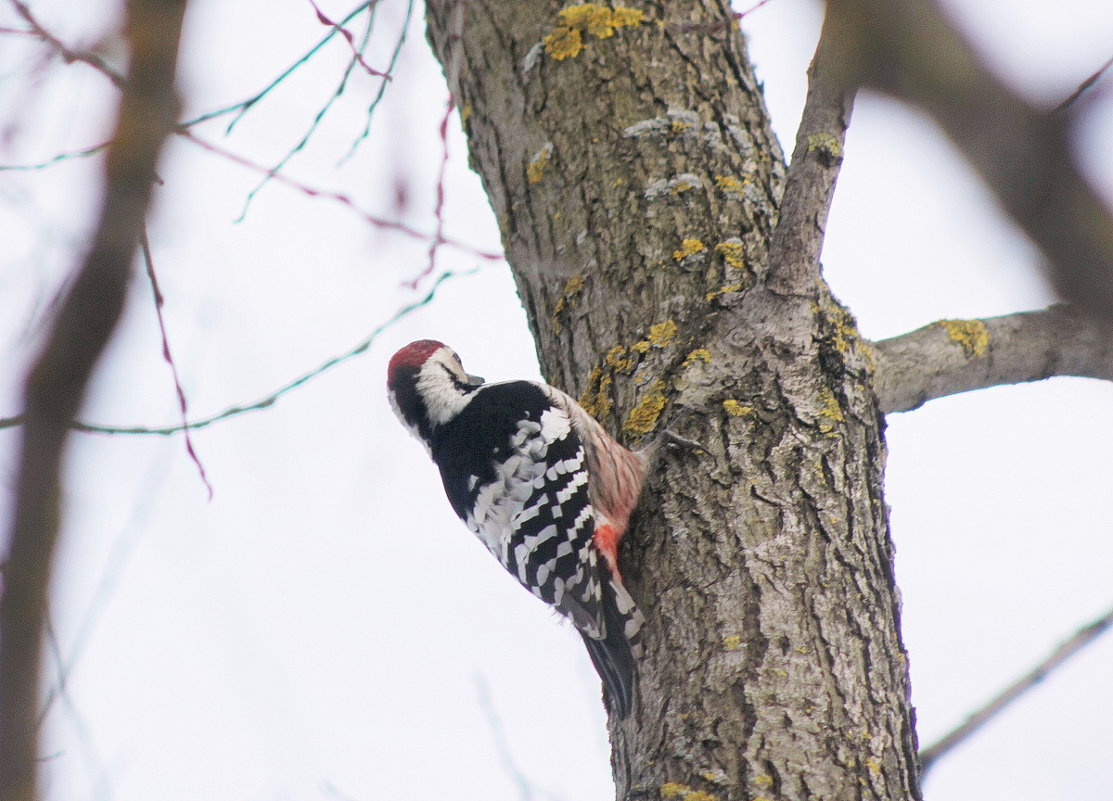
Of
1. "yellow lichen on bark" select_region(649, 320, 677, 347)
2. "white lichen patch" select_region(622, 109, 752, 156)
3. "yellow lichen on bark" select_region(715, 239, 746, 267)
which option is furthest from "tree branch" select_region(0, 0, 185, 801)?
"white lichen patch" select_region(622, 109, 752, 156)

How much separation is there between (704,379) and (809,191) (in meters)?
0.55

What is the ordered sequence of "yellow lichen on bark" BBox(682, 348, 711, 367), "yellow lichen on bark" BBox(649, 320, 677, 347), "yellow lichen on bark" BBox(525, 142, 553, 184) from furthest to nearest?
"yellow lichen on bark" BBox(525, 142, 553, 184), "yellow lichen on bark" BBox(649, 320, 677, 347), "yellow lichen on bark" BBox(682, 348, 711, 367)

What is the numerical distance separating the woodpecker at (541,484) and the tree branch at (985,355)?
0.82 metres

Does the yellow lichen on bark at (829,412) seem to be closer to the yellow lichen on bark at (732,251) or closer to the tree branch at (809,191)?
the tree branch at (809,191)

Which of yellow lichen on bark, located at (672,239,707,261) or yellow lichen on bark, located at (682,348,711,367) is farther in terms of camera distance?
yellow lichen on bark, located at (672,239,707,261)

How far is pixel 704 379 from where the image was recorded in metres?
2.79

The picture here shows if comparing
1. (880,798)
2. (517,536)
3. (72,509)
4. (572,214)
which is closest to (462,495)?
(517,536)

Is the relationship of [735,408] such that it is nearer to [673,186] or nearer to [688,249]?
[688,249]

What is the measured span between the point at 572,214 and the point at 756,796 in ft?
5.98

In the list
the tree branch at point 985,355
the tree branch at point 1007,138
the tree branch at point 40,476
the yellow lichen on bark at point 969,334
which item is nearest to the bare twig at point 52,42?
the tree branch at point 40,476

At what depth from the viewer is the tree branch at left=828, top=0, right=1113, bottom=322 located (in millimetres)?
705

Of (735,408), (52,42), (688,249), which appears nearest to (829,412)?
(735,408)

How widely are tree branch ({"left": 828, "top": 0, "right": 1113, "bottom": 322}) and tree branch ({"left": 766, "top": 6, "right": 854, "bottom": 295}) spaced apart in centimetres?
157

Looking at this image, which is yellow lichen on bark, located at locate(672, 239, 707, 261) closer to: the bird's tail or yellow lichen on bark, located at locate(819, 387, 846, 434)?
yellow lichen on bark, located at locate(819, 387, 846, 434)
